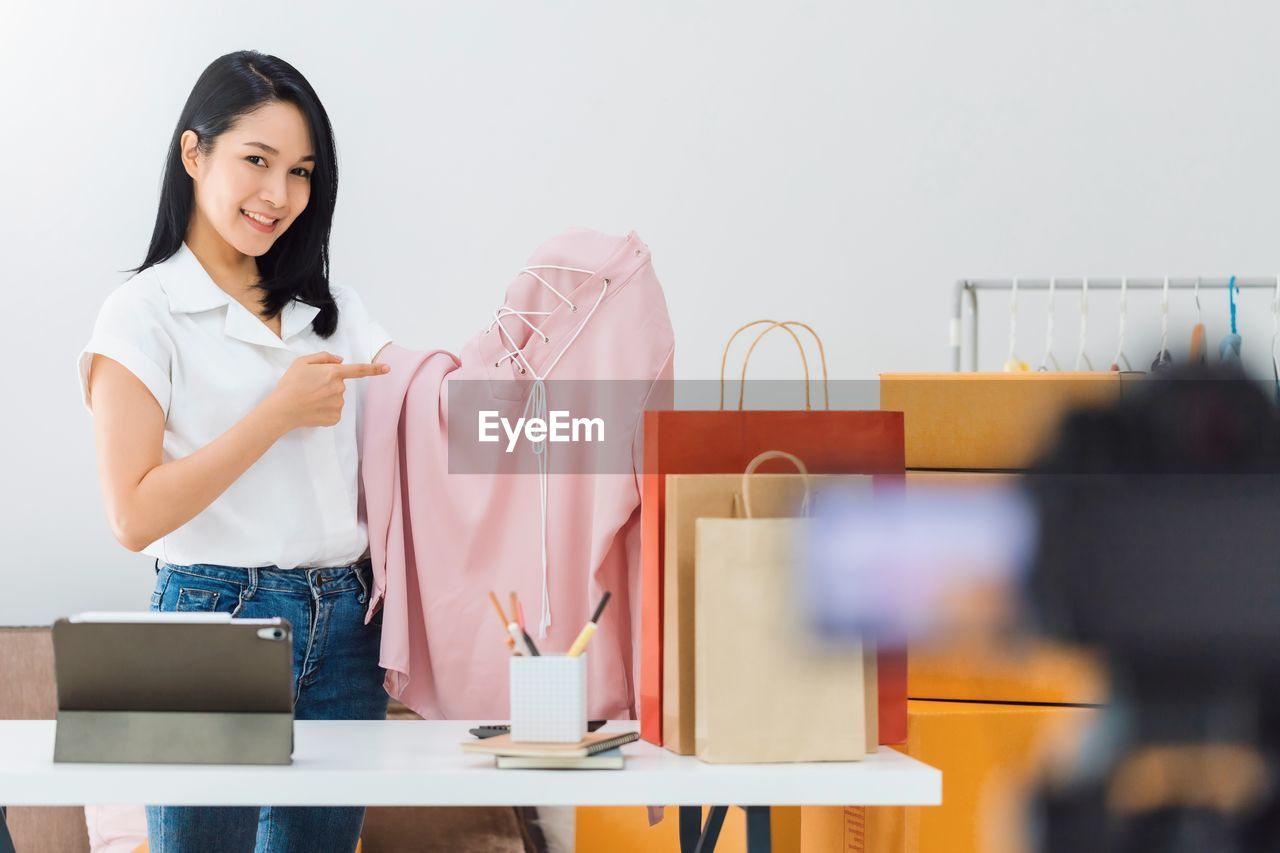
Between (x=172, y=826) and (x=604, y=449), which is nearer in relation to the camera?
(x=172, y=826)

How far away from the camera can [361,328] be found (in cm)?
153

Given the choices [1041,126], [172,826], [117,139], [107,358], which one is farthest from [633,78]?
[172,826]

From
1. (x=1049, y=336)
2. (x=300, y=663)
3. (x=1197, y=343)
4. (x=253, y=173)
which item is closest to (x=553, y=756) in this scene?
(x=300, y=663)

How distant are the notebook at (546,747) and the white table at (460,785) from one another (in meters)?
0.02

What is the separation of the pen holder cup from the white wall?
1.65m

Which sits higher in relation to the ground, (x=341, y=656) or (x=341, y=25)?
(x=341, y=25)

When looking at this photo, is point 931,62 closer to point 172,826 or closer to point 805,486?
point 805,486

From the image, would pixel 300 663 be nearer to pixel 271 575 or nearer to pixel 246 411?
pixel 271 575

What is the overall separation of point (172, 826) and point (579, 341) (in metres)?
0.77

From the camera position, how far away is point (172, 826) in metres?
1.21

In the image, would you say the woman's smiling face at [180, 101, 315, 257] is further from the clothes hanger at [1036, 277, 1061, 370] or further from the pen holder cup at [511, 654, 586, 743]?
the clothes hanger at [1036, 277, 1061, 370]

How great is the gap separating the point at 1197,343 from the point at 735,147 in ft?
3.88

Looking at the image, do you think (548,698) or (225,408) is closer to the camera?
(548,698)

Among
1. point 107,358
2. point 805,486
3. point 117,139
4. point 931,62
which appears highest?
point 931,62
